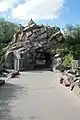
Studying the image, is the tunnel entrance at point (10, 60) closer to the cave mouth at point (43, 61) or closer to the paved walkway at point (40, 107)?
the cave mouth at point (43, 61)

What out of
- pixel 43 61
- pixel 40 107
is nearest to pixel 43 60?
pixel 43 61

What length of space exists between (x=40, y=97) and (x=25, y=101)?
1.00 metres

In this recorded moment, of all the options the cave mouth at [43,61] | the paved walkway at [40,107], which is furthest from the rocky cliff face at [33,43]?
the paved walkway at [40,107]

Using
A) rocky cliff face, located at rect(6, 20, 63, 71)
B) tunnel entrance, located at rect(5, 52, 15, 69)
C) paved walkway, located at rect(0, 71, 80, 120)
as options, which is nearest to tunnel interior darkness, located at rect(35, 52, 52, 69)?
rocky cliff face, located at rect(6, 20, 63, 71)

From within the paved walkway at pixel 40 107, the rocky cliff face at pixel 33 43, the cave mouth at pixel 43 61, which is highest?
the rocky cliff face at pixel 33 43

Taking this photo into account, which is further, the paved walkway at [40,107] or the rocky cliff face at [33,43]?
the rocky cliff face at [33,43]

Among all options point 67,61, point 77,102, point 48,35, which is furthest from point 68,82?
point 48,35

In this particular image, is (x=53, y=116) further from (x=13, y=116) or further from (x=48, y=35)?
(x=48, y=35)

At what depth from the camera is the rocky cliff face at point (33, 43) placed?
29125 mm


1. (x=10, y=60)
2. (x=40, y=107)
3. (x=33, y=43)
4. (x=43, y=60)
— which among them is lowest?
(x=40, y=107)

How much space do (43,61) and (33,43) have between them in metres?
4.15

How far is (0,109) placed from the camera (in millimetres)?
7875

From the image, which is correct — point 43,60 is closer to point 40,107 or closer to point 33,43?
point 33,43

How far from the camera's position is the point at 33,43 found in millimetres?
31062
